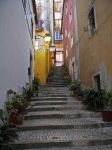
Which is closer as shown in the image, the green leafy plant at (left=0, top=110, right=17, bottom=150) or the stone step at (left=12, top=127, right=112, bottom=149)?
the green leafy plant at (left=0, top=110, right=17, bottom=150)

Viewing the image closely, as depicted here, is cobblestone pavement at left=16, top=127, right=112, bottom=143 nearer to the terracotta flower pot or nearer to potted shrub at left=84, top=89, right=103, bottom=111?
the terracotta flower pot

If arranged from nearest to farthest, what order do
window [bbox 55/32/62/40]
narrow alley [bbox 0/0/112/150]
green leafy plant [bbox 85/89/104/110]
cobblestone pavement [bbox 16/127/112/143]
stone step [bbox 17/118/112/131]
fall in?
1. narrow alley [bbox 0/0/112/150]
2. cobblestone pavement [bbox 16/127/112/143]
3. stone step [bbox 17/118/112/131]
4. green leafy plant [bbox 85/89/104/110]
5. window [bbox 55/32/62/40]

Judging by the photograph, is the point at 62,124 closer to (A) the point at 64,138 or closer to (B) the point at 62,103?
(A) the point at 64,138

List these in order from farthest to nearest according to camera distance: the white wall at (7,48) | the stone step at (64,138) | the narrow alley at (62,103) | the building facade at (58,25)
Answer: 1. the building facade at (58,25)
2. the white wall at (7,48)
3. the narrow alley at (62,103)
4. the stone step at (64,138)

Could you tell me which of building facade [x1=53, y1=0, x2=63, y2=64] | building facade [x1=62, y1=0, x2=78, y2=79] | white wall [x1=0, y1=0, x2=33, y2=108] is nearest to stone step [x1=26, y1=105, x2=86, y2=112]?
white wall [x1=0, y1=0, x2=33, y2=108]

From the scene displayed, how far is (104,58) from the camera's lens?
7.57 metres

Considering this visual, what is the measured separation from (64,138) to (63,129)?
2.44 feet

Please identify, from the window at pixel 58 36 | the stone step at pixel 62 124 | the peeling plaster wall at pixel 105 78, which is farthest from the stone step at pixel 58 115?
the window at pixel 58 36

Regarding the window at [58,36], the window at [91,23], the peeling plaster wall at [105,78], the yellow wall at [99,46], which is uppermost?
the window at [58,36]

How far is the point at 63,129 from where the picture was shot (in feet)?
19.0

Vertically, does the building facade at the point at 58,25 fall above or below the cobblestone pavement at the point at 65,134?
above

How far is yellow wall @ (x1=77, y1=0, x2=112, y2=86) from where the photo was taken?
23.1ft

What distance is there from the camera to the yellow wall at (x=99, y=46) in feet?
23.1

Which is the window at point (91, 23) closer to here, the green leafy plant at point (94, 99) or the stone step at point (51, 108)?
the green leafy plant at point (94, 99)
